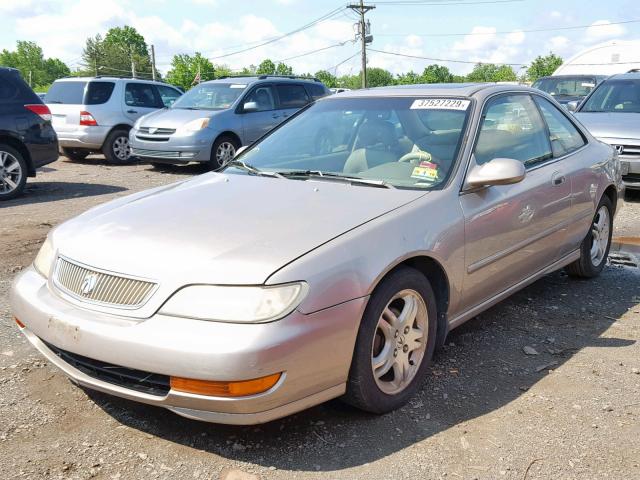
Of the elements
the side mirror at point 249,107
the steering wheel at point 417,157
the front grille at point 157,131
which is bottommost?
the front grille at point 157,131

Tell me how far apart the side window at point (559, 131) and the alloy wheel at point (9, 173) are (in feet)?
23.2

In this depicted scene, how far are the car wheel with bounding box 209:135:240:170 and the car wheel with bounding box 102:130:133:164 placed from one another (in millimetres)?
2556

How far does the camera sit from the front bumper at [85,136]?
12914 millimetres

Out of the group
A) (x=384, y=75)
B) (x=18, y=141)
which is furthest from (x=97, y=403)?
(x=384, y=75)

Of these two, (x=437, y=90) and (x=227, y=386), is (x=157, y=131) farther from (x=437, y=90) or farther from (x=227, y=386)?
(x=227, y=386)

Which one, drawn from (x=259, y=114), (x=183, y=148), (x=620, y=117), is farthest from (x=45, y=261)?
(x=259, y=114)

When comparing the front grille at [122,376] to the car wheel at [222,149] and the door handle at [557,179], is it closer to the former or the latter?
the door handle at [557,179]

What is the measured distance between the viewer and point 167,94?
1505cm

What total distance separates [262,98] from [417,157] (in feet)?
30.3

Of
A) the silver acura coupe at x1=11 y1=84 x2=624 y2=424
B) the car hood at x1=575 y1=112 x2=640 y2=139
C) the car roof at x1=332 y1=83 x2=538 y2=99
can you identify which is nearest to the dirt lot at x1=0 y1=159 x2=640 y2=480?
the silver acura coupe at x1=11 y1=84 x2=624 y2=424

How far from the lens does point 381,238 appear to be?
9.87ft

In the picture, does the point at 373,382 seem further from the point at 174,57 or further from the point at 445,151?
the point at 174,57

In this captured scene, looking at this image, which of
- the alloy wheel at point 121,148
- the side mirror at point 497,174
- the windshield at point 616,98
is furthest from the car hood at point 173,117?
the side mirror at point 497,174

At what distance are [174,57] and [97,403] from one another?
4001 inches
